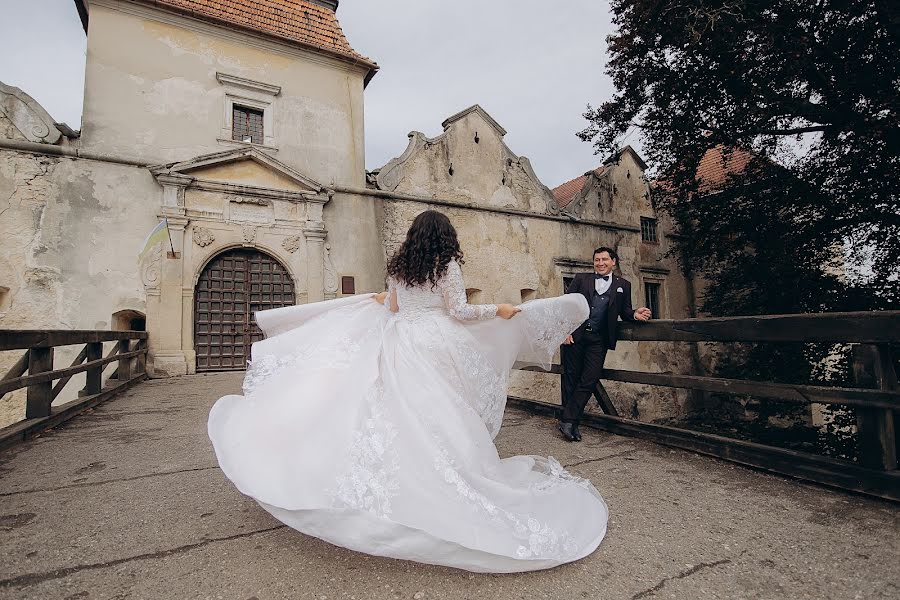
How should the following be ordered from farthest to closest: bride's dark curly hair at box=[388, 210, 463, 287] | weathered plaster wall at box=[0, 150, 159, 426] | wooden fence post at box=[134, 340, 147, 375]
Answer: weathered plaster wall at box=[0, 150, 159, 426] → wooden fence post at box=[134, 340, 147, 375] → bride's dark curly hair at box=[388, 210, 463, 287]

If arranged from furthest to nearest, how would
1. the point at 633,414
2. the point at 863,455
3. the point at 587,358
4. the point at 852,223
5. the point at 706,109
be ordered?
the point at 633,414 < the point at 706,109 < the point at 852,223 < the point at 587,358 < the point at 863,455

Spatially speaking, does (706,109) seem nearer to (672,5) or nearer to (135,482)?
(672,5)

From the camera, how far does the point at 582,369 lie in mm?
4004

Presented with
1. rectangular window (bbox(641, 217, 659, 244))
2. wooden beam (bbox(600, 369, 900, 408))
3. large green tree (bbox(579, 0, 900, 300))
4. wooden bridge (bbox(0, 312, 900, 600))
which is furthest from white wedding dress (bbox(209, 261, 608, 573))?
rectangular window (bbox(641, 217, 659, 244))

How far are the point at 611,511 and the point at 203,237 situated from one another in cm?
1026

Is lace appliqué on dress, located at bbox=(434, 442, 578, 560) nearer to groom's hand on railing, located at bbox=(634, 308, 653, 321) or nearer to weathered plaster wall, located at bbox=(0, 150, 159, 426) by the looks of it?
groom's hand on railing, located at bbox=(634, 308, 653, 321)

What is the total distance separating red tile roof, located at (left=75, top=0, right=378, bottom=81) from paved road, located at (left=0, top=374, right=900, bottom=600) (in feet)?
36.3

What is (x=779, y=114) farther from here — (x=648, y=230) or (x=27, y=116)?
(x=27, y=116)

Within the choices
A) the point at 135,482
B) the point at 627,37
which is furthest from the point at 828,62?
the point at 135,482

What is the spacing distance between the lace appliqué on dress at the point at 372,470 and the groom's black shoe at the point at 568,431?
2292mm

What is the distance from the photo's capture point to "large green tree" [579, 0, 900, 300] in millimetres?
6762

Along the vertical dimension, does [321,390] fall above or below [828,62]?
below

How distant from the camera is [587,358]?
3.93 meters

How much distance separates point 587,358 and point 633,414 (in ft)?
36.7
